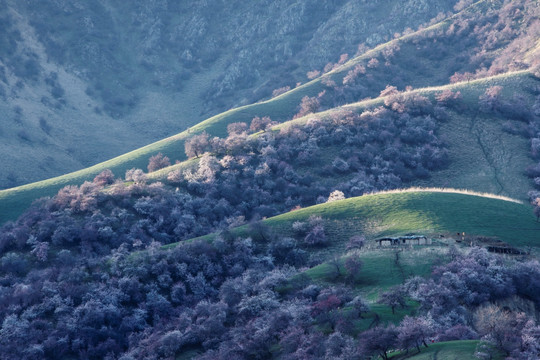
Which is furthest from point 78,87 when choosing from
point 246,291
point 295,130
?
point 246,291

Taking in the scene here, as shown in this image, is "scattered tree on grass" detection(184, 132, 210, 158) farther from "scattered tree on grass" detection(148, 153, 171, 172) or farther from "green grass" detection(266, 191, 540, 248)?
"green grass" detection(266, 191, 540, 248)

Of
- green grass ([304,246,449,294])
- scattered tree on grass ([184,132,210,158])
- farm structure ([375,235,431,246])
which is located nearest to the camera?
green grass ([304,246,449,294])

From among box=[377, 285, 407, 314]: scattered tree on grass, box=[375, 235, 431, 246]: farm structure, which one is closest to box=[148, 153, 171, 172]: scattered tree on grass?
box=[375, 235, 431, 246]: farm structure

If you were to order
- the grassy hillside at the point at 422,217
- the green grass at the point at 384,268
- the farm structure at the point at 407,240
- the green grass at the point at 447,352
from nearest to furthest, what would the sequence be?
the green grass at the point at 447,352, the green grass at the point at 384,268, the farm structure at the point at 407,240, the grassy hillside at the point at 422,217

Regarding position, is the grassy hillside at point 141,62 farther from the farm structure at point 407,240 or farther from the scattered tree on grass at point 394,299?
the scattered tree on grass at point 394,299

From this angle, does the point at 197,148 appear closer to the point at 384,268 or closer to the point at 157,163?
the point at 157,163

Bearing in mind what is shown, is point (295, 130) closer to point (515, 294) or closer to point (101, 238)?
point (101, 238)

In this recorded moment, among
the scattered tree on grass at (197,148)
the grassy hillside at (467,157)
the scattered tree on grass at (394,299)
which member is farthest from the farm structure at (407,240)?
the scattered tree on grass at (197,148)

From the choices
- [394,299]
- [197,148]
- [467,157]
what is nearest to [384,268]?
[394,299]
